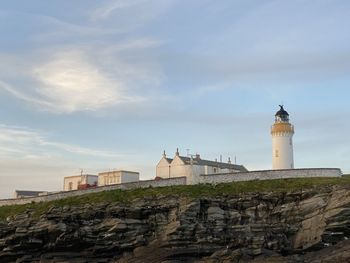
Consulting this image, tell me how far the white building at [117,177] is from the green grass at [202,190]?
44.0 ft

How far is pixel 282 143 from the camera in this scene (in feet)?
184

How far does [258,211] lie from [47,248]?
14.3 m

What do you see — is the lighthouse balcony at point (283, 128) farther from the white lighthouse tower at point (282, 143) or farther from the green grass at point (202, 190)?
the green grass at point (202, 190)

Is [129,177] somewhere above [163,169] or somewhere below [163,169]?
below

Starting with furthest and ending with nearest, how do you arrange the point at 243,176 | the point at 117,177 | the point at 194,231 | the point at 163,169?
the point at 117,177
the point at 163,169
the point at 243,176
the point at 194,231

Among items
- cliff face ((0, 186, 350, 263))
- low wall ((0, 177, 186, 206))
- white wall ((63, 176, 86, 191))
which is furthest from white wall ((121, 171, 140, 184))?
cliff face ((0, 186, 350, 263))

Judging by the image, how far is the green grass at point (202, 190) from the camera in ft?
137

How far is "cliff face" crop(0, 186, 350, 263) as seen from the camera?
35281 mm

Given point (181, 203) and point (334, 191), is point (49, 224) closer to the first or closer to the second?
point (181, 203)

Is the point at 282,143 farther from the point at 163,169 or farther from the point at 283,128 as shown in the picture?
the point at 163,169

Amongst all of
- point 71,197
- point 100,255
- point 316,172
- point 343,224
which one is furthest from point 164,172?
point 343,224

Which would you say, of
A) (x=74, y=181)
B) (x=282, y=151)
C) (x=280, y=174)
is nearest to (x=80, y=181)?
(x=74, y=181)

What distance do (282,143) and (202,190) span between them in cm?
1535

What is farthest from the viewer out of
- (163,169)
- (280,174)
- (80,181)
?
(80,181)
